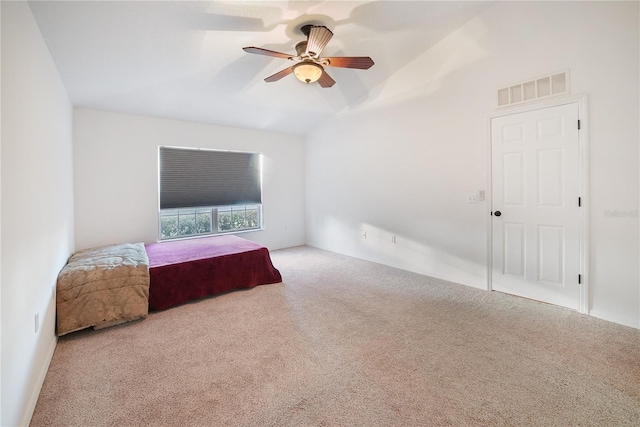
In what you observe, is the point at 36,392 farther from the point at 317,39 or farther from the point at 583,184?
the point at 583,184

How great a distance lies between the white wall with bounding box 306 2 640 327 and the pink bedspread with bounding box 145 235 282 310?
7.09 ft

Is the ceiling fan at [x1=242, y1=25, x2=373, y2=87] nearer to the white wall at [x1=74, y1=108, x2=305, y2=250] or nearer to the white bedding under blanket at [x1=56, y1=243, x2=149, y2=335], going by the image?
the white bedding under blanket at [x1=56, y1=243, x2=149, y2=335]

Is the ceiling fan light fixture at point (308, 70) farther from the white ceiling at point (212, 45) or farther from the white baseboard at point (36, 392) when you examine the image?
the white baseboard at point (36, 392)

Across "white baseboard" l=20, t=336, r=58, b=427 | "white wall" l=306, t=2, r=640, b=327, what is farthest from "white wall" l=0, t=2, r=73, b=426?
"white wall" l=306, t=2, r=640, b=327

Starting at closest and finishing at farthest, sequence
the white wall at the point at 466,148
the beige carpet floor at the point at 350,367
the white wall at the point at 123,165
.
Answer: the beige carpet floor at the point at 350,367 < the white wall at the point at 466,148 < the white wall at the point at 123,165

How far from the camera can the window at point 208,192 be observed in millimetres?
4770

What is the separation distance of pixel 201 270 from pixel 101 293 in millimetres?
962

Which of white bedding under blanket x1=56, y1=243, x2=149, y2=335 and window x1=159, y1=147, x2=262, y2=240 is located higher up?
window x1=159, y1=147, x2=262, y2=240

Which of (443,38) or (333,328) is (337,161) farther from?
(333,328)

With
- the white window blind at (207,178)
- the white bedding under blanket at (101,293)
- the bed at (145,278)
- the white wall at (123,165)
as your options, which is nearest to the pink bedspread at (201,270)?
the bed at (145,278)

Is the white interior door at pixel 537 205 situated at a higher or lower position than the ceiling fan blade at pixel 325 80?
lower

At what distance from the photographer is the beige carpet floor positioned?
5.19 ft

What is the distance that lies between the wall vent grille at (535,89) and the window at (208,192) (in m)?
4.26

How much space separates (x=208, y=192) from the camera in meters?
5.14
